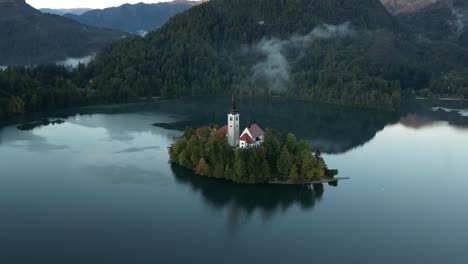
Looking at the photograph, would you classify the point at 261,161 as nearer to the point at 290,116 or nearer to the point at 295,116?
the point at 290,116

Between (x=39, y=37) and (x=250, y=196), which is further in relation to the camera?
(x=39, y=37)

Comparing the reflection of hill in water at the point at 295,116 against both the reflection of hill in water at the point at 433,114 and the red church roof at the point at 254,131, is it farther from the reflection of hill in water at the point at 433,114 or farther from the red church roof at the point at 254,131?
the red church roof at the point at 254,131

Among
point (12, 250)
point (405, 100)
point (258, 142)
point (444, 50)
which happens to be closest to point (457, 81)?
point (405, 100)

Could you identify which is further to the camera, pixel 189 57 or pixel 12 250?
pixel 189 57

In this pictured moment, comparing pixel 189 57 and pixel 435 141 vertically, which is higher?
pixel 189 57

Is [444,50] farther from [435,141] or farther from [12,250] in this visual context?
[12,250]

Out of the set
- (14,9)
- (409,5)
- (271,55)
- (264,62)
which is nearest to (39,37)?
(14,9)
